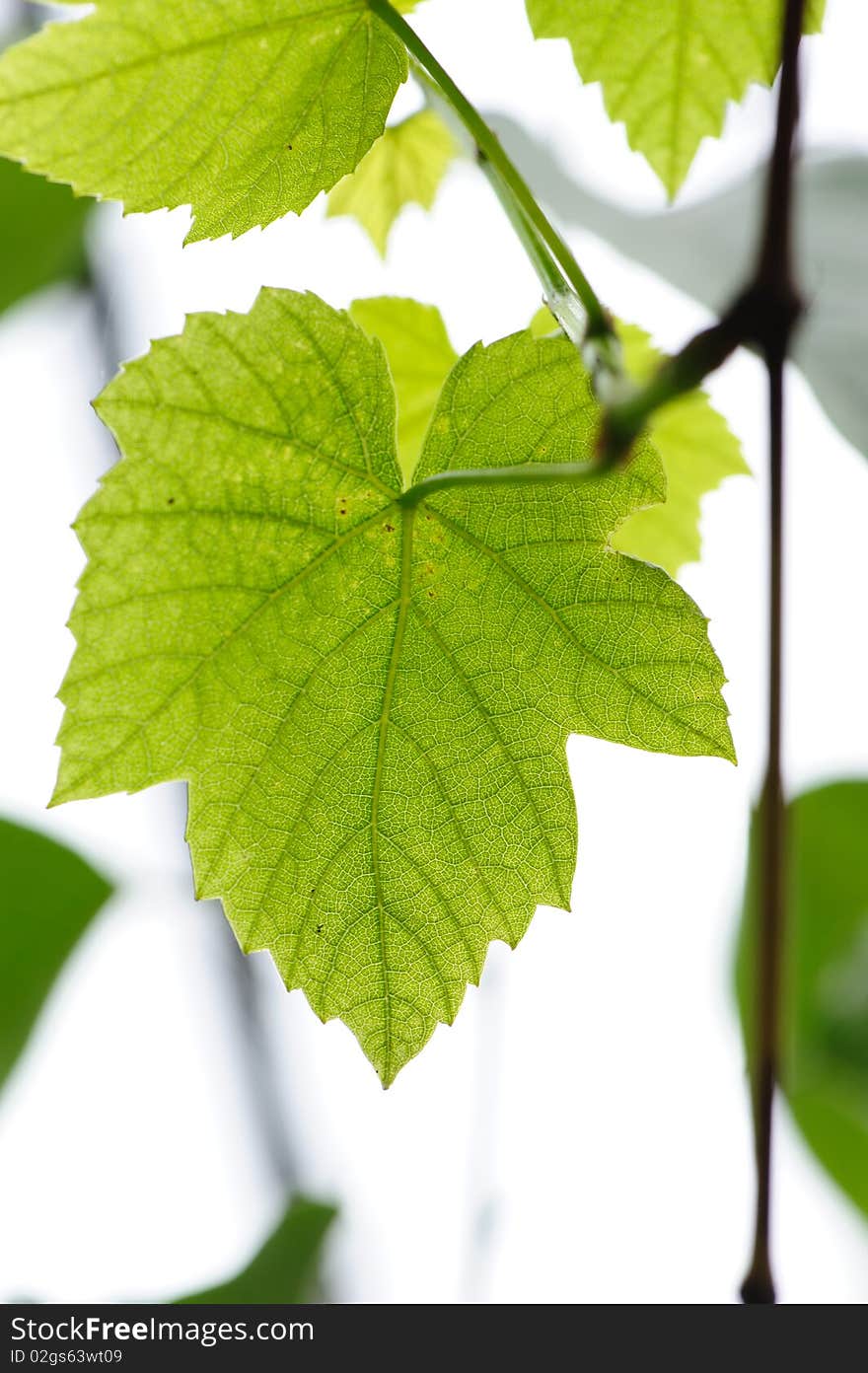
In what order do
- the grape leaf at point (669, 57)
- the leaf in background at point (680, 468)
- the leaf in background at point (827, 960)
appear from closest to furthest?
the grape leaf at point (669, 57), the leaf in background at point (680, 468), the leaf in background at point (827, 960)

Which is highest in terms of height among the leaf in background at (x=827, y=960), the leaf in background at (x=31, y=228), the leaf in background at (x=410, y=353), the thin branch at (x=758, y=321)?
the leaf in background at (x=31, y=228)

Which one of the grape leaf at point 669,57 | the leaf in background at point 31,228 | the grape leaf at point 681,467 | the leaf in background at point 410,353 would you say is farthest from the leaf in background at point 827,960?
the leaf in background at point 31,228

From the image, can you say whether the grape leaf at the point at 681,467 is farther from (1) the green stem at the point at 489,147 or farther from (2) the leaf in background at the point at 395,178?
(1) the green stem at the point at 489,147

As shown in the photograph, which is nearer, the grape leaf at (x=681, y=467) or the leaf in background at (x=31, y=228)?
the grape leaf at (x=681, y=467)

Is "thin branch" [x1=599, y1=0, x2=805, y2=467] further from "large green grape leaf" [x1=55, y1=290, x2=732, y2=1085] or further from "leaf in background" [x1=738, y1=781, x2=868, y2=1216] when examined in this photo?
"leaf in background" [x1=738, y1=781, x2=868, y2=1216]

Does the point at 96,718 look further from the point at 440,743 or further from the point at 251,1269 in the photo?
the point at 251,1269

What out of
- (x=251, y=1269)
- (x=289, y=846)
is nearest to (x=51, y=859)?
(x=289, y=846)
